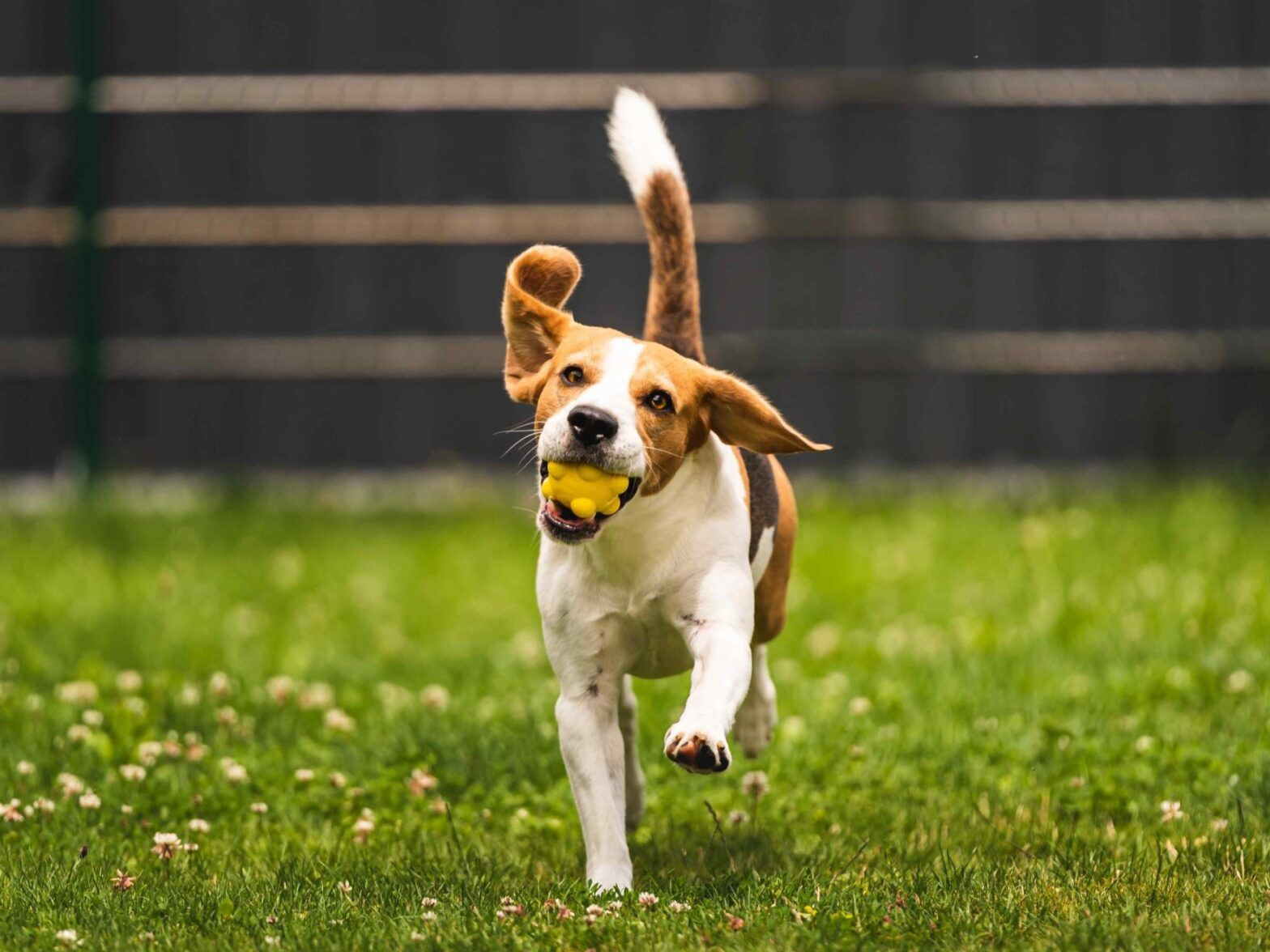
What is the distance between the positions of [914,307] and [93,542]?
4.39 meters

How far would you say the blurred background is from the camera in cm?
1001

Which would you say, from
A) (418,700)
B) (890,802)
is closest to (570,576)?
(890,802)

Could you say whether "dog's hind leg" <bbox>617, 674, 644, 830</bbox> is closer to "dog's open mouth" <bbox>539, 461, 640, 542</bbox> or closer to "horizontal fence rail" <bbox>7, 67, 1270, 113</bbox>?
"dog's open mouth" <bbox>539, 461, 640, 542</bbox>

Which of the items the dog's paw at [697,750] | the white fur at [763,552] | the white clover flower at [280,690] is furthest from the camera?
the white clover flower at [280,690]

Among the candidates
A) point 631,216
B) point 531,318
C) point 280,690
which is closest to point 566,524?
point 531,318

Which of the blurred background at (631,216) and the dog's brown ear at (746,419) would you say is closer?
the dog's brown ear at (746,419)

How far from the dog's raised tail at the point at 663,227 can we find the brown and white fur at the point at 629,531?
0.25m

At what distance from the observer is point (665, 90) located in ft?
32.7

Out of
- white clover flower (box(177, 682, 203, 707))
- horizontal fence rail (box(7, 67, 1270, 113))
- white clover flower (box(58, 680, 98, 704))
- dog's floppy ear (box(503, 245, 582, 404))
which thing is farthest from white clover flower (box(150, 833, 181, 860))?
horizontal fence rail (box(7, 67, 1270, 113))

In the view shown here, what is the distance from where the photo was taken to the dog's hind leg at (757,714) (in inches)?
176

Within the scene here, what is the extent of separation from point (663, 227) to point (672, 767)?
1.47 meters

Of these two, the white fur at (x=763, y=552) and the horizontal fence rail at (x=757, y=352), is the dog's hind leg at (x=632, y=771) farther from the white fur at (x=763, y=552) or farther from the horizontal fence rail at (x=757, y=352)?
the horizontal fence rail at (x=757, y=352)

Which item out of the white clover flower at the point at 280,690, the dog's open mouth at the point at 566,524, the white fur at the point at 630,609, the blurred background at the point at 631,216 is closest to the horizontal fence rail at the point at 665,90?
the blurred background at the point at 631,216

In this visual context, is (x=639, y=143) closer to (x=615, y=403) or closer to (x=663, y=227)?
(x=663, y=227)
